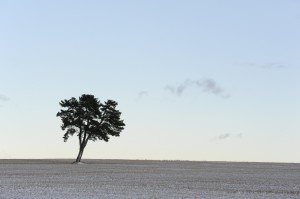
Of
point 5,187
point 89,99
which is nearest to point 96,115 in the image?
point 89,99

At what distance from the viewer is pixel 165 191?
1494 inches

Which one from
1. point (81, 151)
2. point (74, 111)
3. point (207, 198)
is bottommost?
point (207, 198)

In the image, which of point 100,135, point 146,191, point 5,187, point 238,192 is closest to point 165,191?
point 146,191

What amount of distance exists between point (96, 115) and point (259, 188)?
62.8 meters

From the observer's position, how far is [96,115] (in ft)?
338

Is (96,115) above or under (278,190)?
above

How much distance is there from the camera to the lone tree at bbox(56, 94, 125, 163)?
10119 cm

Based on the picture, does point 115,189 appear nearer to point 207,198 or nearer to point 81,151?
point 207,198

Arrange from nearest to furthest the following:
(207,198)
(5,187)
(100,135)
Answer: (207,198)
(5,187)
(100,135)

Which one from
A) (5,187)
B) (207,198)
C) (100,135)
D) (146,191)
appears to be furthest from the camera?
(100,135)

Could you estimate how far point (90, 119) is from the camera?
10212 cm

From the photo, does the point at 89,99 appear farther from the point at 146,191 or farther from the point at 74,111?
the point at 146,191

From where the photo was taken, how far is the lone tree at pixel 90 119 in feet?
332

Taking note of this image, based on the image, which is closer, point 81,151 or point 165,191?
Answer: point 165,191
